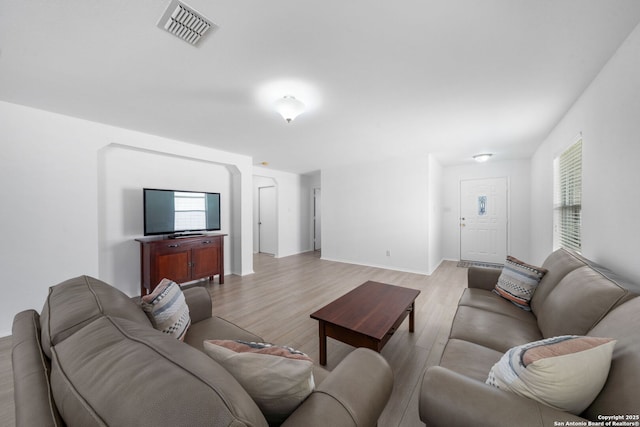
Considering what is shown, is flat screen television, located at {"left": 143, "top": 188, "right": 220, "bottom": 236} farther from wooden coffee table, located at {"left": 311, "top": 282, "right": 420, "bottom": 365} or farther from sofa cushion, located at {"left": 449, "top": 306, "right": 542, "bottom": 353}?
sofa cushion, located at {"left": 449, "top": 306, "right": 542, "bottom": 353}

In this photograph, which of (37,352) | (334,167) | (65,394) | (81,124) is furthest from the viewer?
(334,167)

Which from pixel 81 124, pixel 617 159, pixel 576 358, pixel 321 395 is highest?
pixel 81 124

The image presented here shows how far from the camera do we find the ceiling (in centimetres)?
133

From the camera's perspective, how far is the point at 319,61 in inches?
68.4

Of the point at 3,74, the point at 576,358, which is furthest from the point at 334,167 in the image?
the point at 576,358

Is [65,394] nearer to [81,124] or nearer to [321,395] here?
[321,395]

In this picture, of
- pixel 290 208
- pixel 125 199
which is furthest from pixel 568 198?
pixel 125 199

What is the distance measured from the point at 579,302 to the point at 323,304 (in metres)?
2.38

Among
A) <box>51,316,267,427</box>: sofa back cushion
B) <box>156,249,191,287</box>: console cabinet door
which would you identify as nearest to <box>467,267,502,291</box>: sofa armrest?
<box>51,316,267,427</box>: sofa back cushion

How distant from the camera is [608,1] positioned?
125cm

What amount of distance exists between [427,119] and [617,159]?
5.23 feet

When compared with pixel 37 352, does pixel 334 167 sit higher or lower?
higher

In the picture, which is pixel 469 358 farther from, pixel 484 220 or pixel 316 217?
pixel 316 217

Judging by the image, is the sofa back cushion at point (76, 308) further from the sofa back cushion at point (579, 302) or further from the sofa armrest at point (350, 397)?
the sofa back cushion at point (579, 302)
